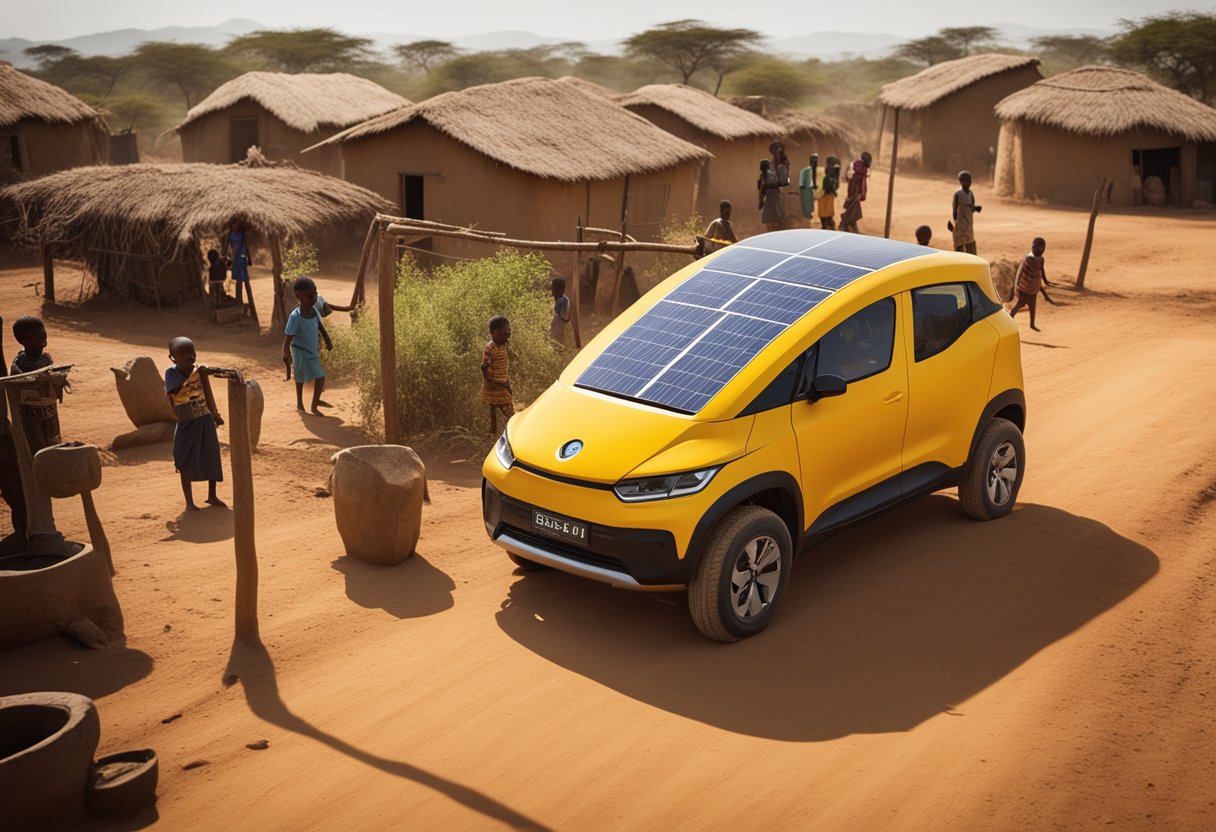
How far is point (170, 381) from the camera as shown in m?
8.88

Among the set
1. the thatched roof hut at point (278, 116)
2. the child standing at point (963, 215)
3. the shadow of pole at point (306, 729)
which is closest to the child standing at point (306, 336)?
the shadow of pole at point (306, 729)

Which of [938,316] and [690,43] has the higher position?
[690,43]

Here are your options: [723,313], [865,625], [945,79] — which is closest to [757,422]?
[723,313]

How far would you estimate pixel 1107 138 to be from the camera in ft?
94.1

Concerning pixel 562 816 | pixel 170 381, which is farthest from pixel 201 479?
pixel 562 816

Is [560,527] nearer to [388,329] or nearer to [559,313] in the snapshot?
[388,329]

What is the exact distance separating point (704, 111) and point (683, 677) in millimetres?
24575

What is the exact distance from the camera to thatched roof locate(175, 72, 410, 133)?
29.7m

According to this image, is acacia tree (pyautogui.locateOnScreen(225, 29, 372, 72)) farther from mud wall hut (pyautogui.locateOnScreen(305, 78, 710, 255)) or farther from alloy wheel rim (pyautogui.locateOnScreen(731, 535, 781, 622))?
alloy wheel rim (pyautogui.locateOnScreen(731, 535, 781, 622))

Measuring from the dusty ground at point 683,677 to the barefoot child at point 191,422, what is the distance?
41 centimetres

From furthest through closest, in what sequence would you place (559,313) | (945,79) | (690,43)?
(690,43), (945,79), (559,313)

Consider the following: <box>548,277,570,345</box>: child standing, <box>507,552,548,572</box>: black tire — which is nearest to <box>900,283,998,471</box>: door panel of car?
<box>507,552,548,572</box>: black tire

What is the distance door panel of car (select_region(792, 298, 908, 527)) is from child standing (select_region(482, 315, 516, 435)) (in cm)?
381

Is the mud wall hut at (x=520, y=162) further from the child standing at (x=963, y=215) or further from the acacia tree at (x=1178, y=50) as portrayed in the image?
the acacia tree at (x=1178, y=50)
